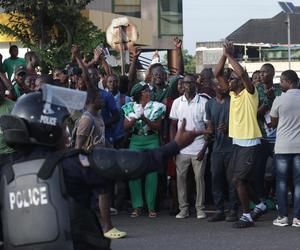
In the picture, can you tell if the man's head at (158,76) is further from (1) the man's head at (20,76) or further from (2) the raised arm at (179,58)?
(1) the man's head at (20,76)

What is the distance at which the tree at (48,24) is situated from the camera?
17.8m

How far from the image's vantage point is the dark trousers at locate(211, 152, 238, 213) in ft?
34.3

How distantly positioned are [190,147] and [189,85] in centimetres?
76

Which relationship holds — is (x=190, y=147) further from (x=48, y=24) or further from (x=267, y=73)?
(x=48, y=24)

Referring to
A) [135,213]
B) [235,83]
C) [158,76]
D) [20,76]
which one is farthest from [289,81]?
[20,76]

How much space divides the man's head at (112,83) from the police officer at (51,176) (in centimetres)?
746

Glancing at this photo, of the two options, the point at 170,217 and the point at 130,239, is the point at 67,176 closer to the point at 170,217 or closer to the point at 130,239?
the point at 130,239

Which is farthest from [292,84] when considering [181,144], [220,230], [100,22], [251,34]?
[251,34]

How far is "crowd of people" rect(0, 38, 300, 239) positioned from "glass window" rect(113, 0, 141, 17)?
71.9ft

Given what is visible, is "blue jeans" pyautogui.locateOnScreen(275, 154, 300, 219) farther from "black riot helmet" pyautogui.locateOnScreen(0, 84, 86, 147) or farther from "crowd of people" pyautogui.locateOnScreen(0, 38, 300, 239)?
"black riot helmet" pyautogui.locateOnScreen(0, 84, 86, 147)

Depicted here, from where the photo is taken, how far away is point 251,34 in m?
106

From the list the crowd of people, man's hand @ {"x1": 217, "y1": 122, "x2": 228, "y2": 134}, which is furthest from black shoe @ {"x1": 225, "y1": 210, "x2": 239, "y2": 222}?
man's hand @ {"x1": 217, "y1": 122, "x2": 228, "y2": 134}

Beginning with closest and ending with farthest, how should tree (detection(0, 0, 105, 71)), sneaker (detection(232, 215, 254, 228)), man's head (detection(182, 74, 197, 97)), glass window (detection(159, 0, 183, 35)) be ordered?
sneaker (detection(232, 215, 254, 228)) < man's head (detection(182, 74, 197, 97)) < tree (detection(0, 0, 105, 71)) < glass window (detection(159, 0, 183, 35))

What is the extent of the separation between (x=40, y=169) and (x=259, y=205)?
22.9 feet
